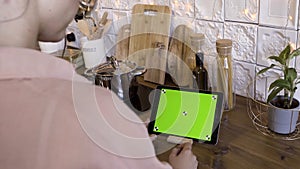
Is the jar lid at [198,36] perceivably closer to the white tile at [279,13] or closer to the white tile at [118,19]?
the white tile at [279,13]

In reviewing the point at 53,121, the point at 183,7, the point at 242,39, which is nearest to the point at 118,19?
the point at 183,7

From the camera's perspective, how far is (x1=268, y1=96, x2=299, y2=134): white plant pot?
0.84m

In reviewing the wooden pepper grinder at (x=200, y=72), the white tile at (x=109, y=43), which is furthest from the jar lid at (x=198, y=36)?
the white tile at (x=109, y=43)

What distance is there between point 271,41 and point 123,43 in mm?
626

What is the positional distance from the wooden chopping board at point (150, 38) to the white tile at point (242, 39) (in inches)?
9.4

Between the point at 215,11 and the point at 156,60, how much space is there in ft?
0.92

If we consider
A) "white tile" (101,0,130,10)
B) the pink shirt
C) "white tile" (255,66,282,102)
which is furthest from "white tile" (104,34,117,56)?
the pink shirt

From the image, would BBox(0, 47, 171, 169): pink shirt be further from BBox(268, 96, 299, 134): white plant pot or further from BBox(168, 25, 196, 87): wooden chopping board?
BBox(168, 25, 196, 87): wooden chopping board

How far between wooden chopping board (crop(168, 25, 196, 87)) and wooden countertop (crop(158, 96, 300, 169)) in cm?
29

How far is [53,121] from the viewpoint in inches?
13.9

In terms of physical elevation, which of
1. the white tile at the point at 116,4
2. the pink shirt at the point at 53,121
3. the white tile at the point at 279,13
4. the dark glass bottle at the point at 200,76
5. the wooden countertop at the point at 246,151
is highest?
the white tile at the point at 116,4

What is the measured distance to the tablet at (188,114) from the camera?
83 centimetres

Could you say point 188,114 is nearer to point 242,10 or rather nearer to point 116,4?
point 242,10

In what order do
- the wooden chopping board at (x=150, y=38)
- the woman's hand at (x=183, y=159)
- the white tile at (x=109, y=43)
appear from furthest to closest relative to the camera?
the white tile at (x=109, y=43) < the wooden chopping board at (x=150, y=38) < the woman's hand at (x=183, y=159)
